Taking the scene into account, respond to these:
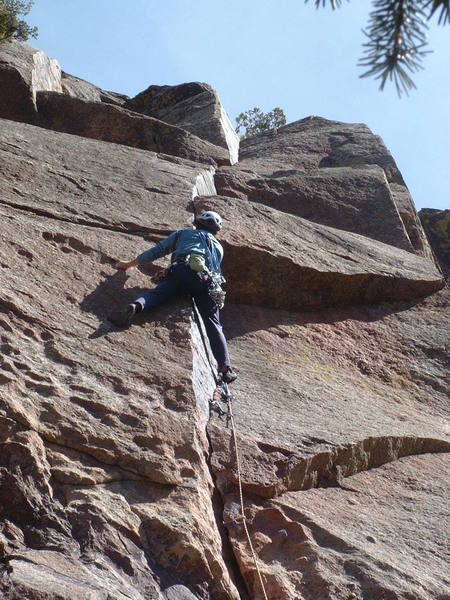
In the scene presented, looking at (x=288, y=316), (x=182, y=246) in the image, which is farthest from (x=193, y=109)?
(x=182, y=246)

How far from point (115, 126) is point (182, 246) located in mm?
5250

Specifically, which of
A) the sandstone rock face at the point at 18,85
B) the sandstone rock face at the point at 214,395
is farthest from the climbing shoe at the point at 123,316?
the sandstone rock face at the point at 18,85

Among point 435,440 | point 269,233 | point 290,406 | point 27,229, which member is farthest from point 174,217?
point 435,440

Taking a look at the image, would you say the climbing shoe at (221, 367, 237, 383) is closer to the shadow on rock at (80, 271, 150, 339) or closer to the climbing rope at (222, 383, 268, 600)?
the climbing rope at (222, 383, 268, 600)

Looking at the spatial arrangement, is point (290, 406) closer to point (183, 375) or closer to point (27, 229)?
point (183, 375)

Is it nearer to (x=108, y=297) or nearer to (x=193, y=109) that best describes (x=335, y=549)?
(x=108, y=297)

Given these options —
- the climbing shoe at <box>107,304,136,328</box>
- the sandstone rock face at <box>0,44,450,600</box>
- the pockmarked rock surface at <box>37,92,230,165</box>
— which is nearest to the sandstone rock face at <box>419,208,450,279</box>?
the sandstone rock face at <box>0,44,450,600</box>

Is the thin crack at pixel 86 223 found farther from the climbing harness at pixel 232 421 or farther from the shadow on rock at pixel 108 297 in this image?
the climbing harness at pixel 232 421

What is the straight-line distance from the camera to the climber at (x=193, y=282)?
25.3 feet

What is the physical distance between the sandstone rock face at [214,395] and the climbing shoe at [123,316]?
101 millimetres

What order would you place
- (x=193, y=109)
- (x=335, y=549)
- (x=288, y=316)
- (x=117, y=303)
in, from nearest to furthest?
(x=335, y=549)
(x=117, y=303)
(x=288, y=316)
(x=193, y=109)

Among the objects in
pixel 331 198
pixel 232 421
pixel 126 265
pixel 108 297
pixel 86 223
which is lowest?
pixel 232 421

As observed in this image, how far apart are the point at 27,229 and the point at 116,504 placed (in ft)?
11.0

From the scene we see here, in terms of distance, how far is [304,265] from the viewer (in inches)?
384
